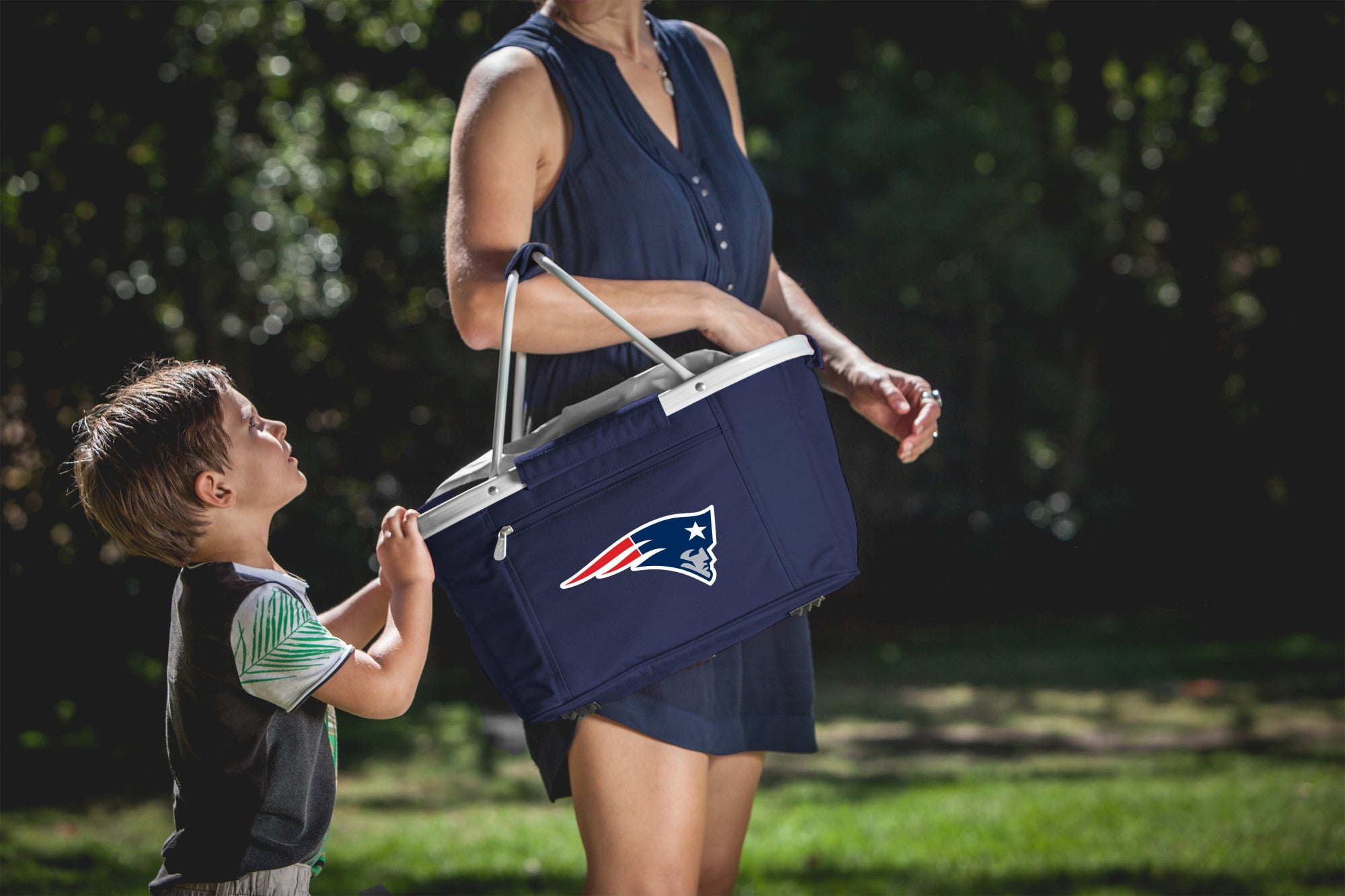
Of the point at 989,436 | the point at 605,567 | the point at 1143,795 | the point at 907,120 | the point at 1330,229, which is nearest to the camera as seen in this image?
the point at 605,567

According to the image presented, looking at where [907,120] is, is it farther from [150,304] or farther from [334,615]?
[334,615]

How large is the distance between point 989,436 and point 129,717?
9.18 m

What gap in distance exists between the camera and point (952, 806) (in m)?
5.13

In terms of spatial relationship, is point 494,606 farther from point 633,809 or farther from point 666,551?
point 633,809

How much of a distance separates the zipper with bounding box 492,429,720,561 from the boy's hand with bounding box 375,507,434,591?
106 millimetres

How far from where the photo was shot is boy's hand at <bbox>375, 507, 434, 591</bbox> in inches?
58.4

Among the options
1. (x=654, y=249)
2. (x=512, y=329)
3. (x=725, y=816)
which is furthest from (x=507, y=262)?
(x=725, y=816)

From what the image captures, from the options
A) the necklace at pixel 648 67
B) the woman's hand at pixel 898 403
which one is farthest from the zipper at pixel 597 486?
the necklace at pixel 648 67

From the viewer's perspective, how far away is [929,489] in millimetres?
11734

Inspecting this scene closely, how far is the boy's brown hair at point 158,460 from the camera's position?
62.6 inches

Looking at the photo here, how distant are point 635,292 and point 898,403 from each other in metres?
0.45

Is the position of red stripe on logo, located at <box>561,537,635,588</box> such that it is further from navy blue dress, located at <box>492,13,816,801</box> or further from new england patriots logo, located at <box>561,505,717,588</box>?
navy blue dress, located at <box>492,13,816,801</box>

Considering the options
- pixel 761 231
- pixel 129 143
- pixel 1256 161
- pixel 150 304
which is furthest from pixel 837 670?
pixel 761 231

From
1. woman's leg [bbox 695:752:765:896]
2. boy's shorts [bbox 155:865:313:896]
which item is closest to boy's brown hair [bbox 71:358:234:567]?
boy's shorts [bbox 155:865:313:896]
